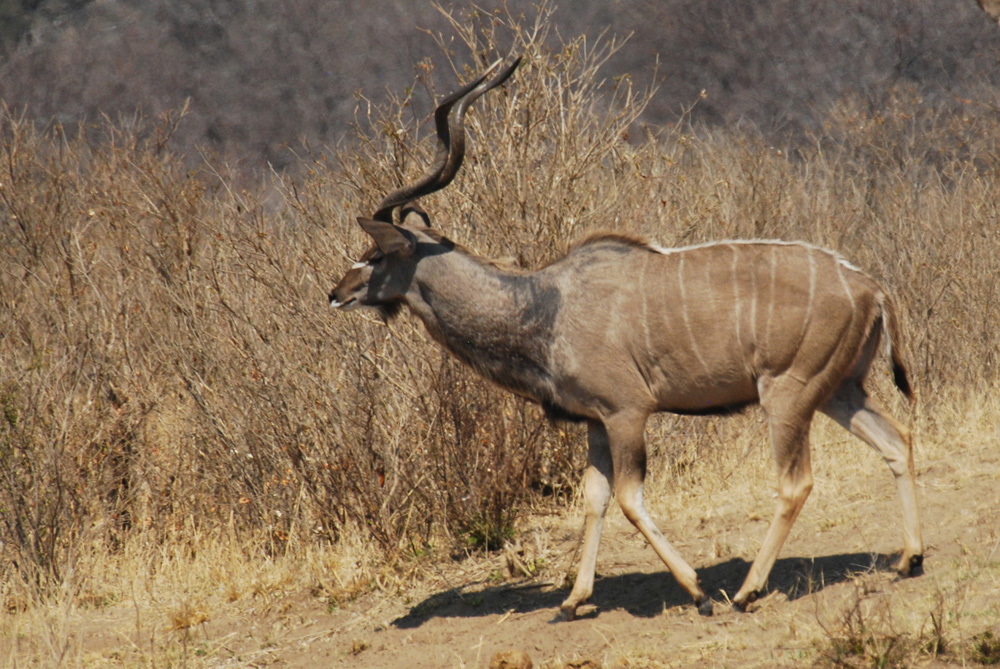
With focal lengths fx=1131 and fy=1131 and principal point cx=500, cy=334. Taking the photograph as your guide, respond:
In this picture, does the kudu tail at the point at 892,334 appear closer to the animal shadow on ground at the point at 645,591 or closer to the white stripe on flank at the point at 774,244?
the white stripe on flank at the point at 774,244

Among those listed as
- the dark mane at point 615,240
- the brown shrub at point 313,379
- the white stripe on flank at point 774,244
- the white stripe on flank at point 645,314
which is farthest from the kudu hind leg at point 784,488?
the brown shrub at point 313,379

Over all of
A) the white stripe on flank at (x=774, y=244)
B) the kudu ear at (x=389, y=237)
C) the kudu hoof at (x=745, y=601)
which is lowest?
the kudu hoof at (x=745, y=601)

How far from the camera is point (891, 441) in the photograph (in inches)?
205

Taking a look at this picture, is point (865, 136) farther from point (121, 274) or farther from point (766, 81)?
point (121, 274)

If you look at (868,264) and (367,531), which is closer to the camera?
(367,531)

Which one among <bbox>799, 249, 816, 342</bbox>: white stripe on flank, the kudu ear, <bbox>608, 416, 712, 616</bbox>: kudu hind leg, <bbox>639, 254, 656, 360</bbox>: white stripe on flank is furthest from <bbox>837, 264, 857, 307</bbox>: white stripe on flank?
the kudu ear

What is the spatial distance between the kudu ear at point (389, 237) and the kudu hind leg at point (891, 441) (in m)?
2.12

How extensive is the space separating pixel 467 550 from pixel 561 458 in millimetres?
947

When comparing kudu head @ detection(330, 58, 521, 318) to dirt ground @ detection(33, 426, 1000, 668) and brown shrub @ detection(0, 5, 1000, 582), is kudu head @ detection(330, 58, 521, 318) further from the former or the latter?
dirt ground @ detection(33, 426, 1000, 668)

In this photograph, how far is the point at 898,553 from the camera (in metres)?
5.36

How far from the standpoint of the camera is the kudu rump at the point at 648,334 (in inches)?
196

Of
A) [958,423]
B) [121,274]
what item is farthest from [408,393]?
[958,423]

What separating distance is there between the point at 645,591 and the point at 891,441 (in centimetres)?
136

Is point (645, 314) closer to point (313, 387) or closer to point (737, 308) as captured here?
point (737, 308)
